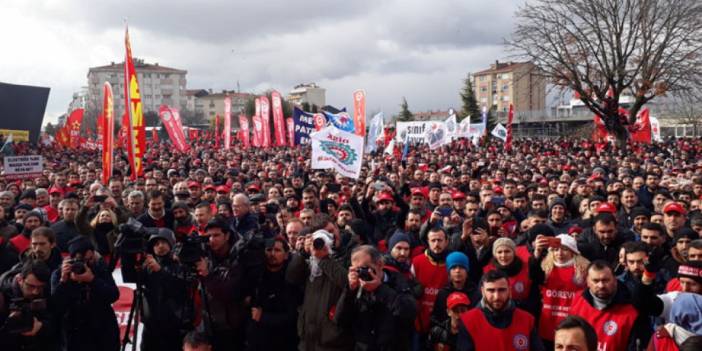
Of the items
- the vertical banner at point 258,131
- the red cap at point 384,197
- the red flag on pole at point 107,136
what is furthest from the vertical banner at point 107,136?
the vertical banner at point 258,131

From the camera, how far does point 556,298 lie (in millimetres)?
4684

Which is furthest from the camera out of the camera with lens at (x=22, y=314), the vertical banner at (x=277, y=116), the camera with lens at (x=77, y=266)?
the vertical banner at (x=277, y=116)

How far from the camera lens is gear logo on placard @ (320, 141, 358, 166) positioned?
1124 cm

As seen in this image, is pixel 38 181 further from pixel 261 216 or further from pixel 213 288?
pixel 213 288

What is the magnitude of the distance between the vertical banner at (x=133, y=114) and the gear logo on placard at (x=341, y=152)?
143 inches

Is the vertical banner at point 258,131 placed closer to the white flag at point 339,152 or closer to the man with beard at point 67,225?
the white flag at point 339,152

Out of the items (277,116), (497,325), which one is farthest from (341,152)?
(277,116)

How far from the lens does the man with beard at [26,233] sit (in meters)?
6.24

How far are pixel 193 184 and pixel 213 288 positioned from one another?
5577mm

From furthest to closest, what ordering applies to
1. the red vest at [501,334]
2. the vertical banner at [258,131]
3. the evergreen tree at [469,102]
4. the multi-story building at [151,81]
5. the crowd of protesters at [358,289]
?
1. the multi-story building at [151,81]
2. the evergreen tree at [469,102]
3. the vertical banner at [258,131]
4. the crowd of protesters at [358,289]
5. the red vest at [501,334]

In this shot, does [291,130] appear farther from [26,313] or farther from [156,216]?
[26,313]

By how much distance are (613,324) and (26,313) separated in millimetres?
3905

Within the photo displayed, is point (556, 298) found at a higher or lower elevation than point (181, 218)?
lower

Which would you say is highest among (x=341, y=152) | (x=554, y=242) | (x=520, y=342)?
(x=341, y=152)
